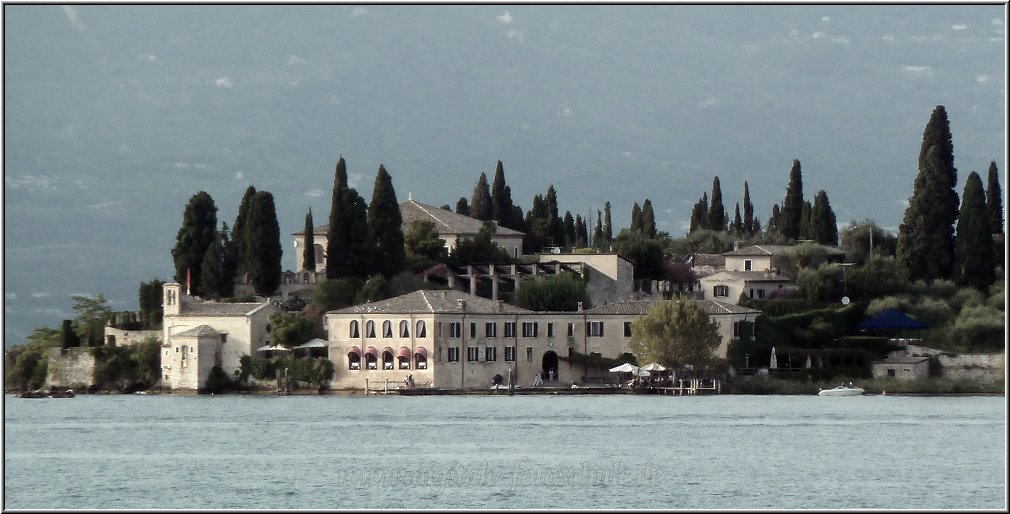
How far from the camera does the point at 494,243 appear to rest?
112438mm

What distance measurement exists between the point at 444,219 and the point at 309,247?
972 cm

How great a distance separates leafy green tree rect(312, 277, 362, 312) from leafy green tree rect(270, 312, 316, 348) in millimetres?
2169

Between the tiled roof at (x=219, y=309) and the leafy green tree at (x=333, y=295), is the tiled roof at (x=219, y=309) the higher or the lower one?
the lower one

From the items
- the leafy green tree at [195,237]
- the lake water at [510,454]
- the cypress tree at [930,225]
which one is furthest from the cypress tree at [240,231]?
the cypress tree at [930,225]

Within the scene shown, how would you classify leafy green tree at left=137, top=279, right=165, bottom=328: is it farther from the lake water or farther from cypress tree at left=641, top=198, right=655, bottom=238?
cypress tree at left=641, top=198, right=655, bottom=238

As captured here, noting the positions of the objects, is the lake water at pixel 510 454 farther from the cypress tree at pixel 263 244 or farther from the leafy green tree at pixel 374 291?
the cypress tree at pixel 263 244

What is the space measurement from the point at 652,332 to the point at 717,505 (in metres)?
41.9

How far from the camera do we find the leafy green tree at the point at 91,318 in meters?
100

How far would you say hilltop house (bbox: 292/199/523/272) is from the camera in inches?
4395

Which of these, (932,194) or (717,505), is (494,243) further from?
(717,505)

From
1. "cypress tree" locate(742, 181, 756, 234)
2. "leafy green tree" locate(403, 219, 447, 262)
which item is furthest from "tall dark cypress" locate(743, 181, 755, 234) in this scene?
"leafy green tree" locate(403, 219, 447, 262)

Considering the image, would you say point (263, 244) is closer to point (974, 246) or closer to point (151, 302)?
point (151, 302)

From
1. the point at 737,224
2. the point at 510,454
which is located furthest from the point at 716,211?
the point at 510,454

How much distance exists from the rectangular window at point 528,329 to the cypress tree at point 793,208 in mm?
28985
